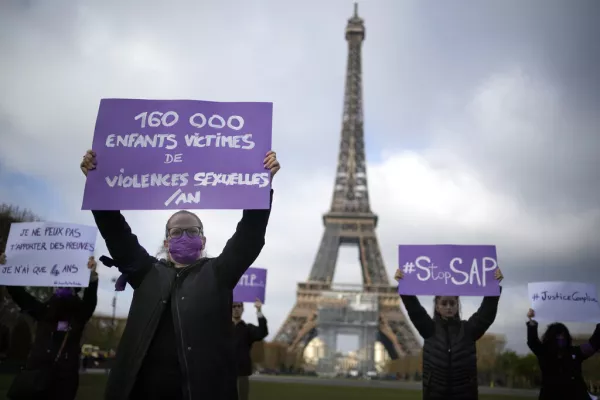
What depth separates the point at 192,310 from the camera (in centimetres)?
315

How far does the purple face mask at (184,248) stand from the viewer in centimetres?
350

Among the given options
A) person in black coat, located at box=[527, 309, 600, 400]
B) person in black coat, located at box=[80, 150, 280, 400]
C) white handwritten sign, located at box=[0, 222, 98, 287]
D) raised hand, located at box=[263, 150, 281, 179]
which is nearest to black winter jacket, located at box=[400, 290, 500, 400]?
person in black coat, located at box=[527, 309, 600, 400]

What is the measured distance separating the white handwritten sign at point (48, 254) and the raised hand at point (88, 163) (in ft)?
9.39

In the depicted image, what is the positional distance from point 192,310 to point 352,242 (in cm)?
5379

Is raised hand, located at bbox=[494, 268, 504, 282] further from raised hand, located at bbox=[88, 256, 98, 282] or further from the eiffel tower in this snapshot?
the eiffel tower

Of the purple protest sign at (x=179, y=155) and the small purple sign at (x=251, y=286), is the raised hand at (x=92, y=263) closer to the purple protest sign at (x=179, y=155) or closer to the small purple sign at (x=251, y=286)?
the purple protest sign at (x=179, y=155)

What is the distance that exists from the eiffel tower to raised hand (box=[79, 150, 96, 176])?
153 feet

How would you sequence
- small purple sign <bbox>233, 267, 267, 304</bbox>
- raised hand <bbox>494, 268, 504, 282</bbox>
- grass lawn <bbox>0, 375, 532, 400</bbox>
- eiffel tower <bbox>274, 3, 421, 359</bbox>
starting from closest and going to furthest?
1. raised hand <bbox>494, 268, 504, 282</bbox>
2. small purple sign <bbox>233, 267, 267, 304</bbox>
3. grass lawn <bbox>0, 375, 532, 400</bbox>
4. eiffel tower <bbox>274, 3, 421, 359</bbox>

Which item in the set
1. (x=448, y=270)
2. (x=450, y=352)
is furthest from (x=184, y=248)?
(x=448, y=270)

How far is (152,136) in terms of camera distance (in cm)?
417

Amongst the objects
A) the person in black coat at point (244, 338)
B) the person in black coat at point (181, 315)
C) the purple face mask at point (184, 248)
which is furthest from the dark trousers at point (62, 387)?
the purple face mask at point (184, 248)

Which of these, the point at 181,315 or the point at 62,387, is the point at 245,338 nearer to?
the point at 62,387

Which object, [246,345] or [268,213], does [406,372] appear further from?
[268,213]

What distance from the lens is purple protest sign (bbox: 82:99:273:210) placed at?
12.8ft
